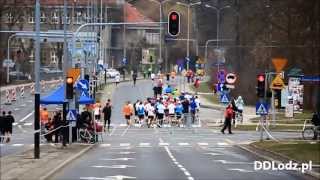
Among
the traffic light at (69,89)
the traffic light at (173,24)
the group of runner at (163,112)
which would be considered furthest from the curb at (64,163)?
the group of runner at (163,112)

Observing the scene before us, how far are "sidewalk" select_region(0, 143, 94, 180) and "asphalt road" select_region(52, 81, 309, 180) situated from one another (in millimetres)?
401

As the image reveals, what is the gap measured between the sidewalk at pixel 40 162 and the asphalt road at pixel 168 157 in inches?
15.8

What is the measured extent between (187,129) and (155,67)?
8064 centimetres

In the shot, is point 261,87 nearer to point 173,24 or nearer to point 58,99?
point 173,24

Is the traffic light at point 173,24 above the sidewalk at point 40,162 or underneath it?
above

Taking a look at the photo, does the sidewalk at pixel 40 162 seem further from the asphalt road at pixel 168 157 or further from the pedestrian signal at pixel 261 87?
the pedestrian signal at pixel 261 87

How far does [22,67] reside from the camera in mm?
113938

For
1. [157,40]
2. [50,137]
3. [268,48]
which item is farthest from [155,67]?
[50,137]

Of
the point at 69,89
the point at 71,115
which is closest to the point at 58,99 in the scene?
the point at 71,115

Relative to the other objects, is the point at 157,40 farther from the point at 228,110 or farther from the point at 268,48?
the point at 228,110

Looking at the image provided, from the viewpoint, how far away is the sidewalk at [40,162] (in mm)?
21594

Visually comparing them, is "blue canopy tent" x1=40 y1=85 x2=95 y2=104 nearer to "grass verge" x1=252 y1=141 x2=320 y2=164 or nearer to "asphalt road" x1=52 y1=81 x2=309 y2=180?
"asphalt road" x1=52 y1=81 x2=309 y2=180

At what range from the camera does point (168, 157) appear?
30.2 meters

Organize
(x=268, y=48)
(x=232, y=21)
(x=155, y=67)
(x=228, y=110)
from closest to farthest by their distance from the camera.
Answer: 1. (x=228, y=110)
2. (x=268, y=48)
3. (x=232, y=21)
4. (x=155, y=67)
